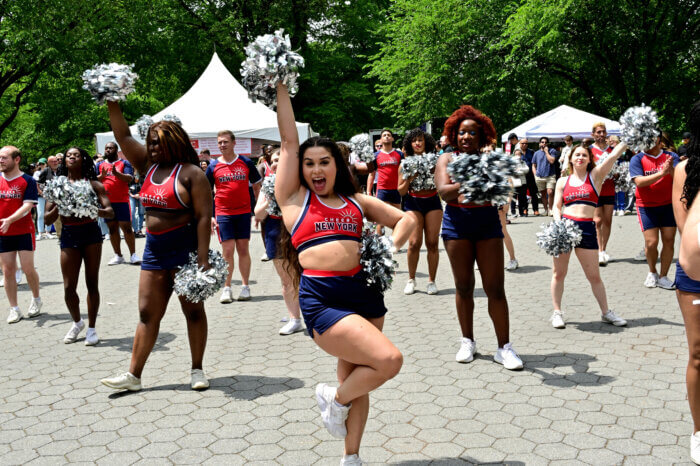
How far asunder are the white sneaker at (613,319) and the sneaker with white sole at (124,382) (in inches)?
184

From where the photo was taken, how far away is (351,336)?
3205 mm

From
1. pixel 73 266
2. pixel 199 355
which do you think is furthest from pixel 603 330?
pixel 73 266

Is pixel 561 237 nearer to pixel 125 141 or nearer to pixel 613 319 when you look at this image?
pixel 613 319

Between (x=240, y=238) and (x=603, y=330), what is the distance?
15.1ft

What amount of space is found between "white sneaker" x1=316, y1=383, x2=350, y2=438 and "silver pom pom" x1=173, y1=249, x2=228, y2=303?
66.8 inches

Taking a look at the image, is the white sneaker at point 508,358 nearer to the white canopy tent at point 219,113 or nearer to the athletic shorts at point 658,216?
the athletic shorts at point 658,216

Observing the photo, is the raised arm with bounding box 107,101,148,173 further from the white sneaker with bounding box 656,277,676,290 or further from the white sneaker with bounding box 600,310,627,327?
the white sneaker with bounding box 656,277,676,290

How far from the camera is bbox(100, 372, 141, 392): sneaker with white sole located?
4895mm

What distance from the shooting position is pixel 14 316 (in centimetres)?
Answer: 785

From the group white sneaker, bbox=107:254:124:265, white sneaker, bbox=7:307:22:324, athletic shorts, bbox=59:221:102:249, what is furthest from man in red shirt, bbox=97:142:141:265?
athletic shorts, bbox=59:221:102:249

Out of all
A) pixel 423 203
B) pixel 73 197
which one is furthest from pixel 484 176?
pixel 73 197

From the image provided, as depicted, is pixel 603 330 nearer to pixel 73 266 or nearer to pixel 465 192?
pixel 465 192

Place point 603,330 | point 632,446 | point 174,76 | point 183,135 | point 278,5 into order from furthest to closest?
1. point 174,76
2. point 278,5
3. point 603,330
4. point 183,135
5. point 632,446

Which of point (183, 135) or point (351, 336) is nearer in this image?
point (351, 336)
